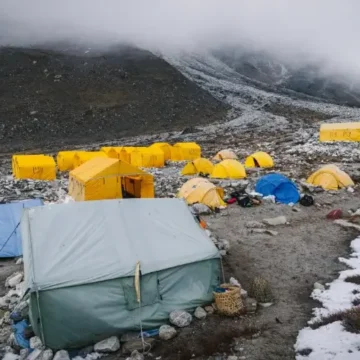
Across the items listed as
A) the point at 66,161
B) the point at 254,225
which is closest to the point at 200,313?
the point at 254,225

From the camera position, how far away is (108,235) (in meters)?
7.93

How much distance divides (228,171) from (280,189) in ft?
18.8

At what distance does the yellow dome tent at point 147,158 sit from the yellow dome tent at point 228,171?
7186mm

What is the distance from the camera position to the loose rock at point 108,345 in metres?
6.77

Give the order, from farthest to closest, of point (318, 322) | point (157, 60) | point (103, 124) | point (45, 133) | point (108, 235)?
point (157, 60) → point (103, 124) → point (45, 133) → point (108, 235) → point (318, 322)

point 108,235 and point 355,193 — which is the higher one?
point 108,235

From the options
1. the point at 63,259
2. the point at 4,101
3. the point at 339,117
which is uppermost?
the point at 63,259

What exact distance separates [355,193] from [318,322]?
11.5 meters

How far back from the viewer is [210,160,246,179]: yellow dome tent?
21781mm

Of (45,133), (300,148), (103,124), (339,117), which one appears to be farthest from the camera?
(339,117)

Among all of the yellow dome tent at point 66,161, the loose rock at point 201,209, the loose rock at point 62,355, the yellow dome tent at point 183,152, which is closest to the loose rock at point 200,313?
the loose rock at point 62,355

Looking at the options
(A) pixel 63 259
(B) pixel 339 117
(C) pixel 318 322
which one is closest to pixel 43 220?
(A) pixel 63 259

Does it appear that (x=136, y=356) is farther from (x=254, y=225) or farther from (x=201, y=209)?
(x=201, y=209)

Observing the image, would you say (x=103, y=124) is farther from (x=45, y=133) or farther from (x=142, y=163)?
(x=142, y=163)
